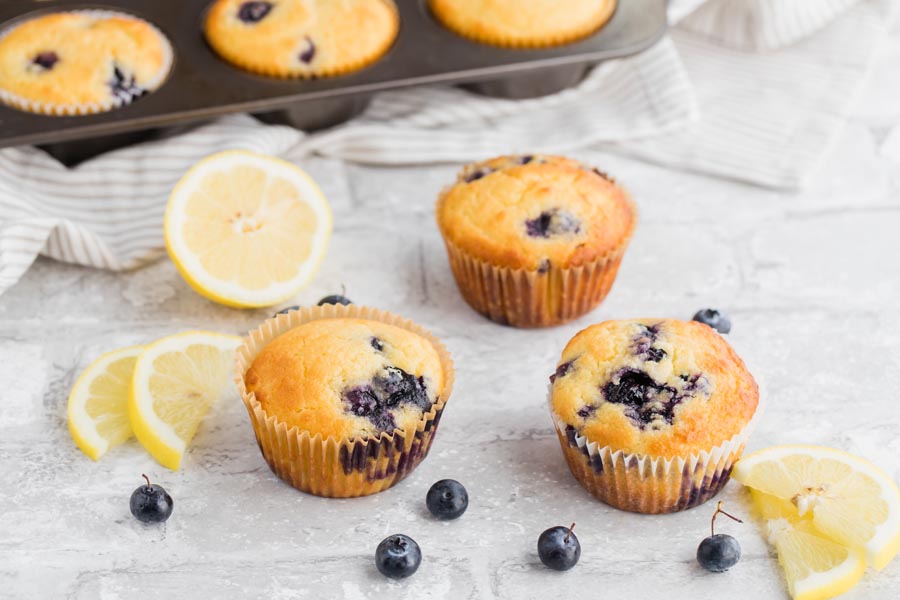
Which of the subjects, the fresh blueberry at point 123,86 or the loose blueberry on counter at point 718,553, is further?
the fresh blueberry at point 123,86

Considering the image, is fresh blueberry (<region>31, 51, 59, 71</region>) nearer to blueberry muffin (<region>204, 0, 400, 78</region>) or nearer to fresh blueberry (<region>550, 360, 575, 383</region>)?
blueberry muffin (<region>204, 0, 400, 78</region>)

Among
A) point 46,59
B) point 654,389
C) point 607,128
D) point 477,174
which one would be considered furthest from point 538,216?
point 46,59

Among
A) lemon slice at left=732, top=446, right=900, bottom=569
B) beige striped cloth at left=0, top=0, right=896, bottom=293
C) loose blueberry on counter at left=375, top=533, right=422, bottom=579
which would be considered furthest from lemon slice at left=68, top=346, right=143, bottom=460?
lemon slice at left=732, top=446, right=900, bottom=569

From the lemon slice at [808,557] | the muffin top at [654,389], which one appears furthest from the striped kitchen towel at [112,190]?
the lemon slice at [808,557]

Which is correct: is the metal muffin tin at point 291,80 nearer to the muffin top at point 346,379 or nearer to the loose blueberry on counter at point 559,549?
the muffin top at point 346,379

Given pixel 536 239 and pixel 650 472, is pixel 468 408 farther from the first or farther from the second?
pixel 650 472

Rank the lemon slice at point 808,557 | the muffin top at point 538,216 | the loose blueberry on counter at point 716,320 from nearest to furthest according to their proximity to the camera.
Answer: the lemon slice at point 808,557
the muffin top at point 538,216
the loose blueberry on counter at point 716,320
